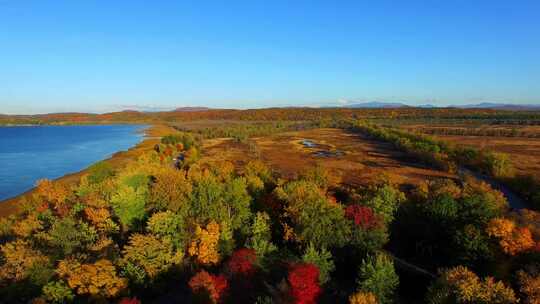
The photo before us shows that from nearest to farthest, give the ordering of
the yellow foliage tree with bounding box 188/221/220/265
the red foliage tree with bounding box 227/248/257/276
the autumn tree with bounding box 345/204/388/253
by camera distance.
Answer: the red foliage tree with bounding box 227/248/257/276 → the yellow foliage tree with bounding box 188/221/220/265 → the autumn tree with bounding box 345/204/388/253

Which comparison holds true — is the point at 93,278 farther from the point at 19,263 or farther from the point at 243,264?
the point at 243,264

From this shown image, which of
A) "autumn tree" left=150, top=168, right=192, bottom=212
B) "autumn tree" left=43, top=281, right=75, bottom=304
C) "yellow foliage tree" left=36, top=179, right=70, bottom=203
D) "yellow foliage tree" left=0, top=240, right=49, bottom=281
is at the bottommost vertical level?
"autumn tree" left=43, top=281, right=75, bottom=304

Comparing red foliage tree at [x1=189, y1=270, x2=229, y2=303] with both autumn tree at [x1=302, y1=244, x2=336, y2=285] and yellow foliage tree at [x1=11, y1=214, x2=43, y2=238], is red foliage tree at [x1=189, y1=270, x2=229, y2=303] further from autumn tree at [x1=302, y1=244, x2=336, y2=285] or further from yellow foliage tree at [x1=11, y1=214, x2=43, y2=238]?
yellow foliage tree at [x1=11, y1=214, x2=43, y2=238]

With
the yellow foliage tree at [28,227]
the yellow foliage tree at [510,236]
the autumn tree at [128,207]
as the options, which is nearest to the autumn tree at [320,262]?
the yellow foliage tree at [510,236]

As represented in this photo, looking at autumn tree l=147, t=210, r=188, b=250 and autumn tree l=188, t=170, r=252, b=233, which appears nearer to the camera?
autumn tree l=147, t=210, r=188, b=250

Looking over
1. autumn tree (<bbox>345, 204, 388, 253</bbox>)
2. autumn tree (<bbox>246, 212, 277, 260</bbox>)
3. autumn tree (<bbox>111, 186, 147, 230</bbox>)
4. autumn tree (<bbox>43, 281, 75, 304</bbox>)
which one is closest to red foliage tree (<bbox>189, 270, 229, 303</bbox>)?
autumn tree (<bbox>246, 212, 277, 260</bbox>)

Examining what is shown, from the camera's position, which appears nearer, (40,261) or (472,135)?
(40,261)

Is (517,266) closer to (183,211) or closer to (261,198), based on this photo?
(261,198)

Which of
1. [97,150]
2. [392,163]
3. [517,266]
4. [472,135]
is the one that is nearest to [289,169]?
[392,163]

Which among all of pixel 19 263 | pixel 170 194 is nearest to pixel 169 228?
pixel 170 194
